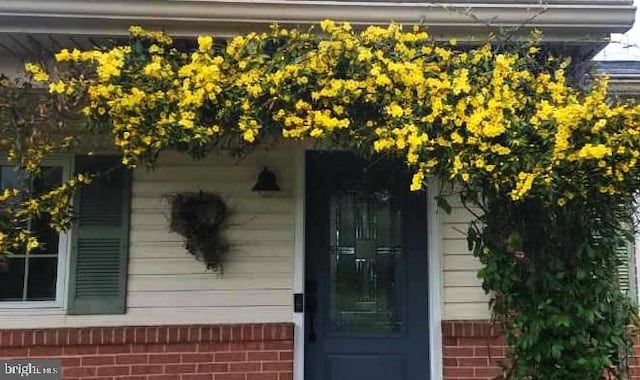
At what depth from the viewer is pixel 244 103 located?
3111mm

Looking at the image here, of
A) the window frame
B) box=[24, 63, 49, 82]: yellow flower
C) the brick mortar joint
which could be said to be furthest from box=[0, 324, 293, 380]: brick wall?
box=[24, 63, 49, 82]: yellow flower

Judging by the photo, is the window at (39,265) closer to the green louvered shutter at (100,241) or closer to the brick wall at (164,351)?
the green louvered shutter at (100,241)

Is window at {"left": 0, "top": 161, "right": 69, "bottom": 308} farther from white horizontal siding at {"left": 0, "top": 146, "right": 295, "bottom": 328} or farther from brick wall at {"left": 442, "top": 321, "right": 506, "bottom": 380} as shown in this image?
brick wall at {"left": 442, "top": 321, "right": 506, "bottom": 380}

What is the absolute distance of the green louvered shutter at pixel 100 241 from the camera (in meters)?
4.41

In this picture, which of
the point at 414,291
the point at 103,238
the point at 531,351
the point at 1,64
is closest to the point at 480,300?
the point at 414,291

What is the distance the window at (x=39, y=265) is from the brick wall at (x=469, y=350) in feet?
8.85

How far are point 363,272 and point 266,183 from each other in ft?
3.14

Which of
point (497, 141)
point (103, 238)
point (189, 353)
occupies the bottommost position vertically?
point (189, 353)

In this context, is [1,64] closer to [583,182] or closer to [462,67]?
[462,67]

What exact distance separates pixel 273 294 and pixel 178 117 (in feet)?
6.03

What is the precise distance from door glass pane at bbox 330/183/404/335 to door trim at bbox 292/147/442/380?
231 millimetres

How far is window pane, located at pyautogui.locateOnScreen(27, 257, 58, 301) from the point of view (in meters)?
4.46

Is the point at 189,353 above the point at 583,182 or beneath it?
beneath

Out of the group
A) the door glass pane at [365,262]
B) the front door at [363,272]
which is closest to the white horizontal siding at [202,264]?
the front door at [363,272]
